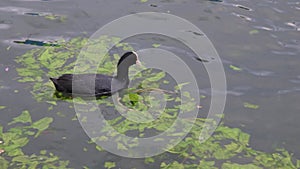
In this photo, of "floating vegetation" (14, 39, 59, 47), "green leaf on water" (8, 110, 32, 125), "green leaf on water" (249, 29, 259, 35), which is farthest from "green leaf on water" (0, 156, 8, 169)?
"green leaf on water" (249, 29, 259, 35)

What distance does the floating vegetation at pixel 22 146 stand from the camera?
25.1 ft

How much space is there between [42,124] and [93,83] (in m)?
1.31

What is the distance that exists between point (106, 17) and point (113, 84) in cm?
347

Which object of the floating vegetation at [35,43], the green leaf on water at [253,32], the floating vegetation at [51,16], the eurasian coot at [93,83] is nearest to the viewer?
the eurasian coot at [93,83]

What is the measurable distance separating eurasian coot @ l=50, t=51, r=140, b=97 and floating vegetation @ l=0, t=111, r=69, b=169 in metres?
0.79

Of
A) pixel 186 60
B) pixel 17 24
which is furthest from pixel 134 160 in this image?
pixel 17 24

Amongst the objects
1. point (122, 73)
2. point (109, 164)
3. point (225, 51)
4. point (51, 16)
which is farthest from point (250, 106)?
point (51, 16)

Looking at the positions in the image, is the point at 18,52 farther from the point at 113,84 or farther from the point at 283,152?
the point at 283,152

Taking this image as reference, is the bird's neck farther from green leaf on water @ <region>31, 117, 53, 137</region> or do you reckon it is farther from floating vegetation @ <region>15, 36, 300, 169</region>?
green leaf on water @ <region>31, 117, 53, 137</region>

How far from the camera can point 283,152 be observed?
328 inches

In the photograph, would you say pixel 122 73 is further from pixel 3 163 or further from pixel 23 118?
pixel 3 163

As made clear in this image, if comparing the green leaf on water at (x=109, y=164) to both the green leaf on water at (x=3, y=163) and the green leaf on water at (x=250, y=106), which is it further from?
the green leaf on water at (x=250, y=106)

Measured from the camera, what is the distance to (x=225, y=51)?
36.9 ft

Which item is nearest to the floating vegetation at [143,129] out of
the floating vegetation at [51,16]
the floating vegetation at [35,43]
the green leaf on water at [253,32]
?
the floating vegetation at [35,43]
